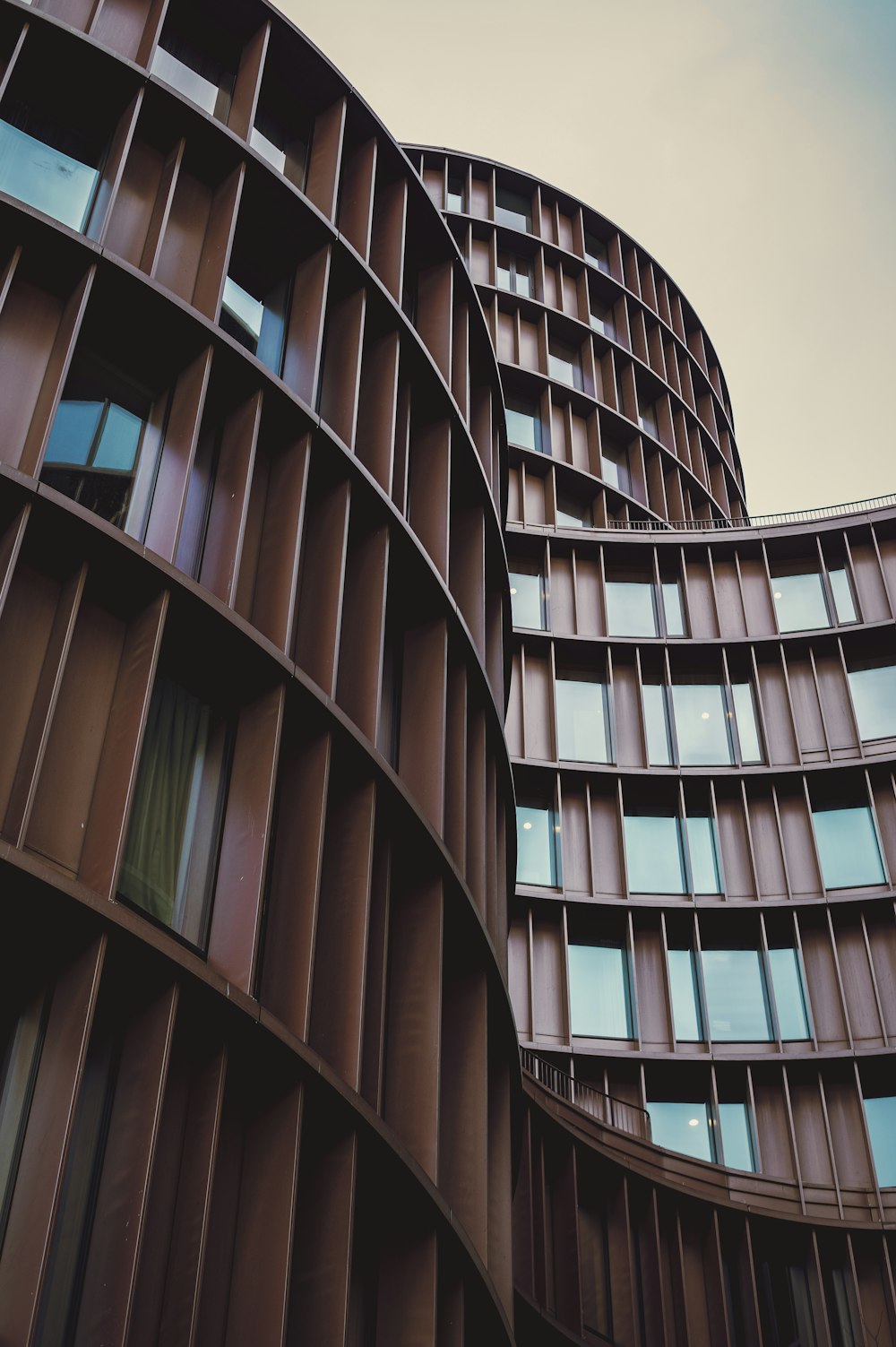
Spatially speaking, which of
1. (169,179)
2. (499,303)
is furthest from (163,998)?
(499,303)

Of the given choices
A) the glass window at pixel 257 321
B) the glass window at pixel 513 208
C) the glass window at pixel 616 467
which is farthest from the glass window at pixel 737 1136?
the glass window at pixel 513 208

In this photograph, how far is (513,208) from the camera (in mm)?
49719

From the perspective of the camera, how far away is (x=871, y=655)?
34594 mm

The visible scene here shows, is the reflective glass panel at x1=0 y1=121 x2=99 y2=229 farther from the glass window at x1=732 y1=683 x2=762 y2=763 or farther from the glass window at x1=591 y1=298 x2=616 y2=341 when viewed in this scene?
the glass window at x1=591 y1=298 x2=616 y2=341

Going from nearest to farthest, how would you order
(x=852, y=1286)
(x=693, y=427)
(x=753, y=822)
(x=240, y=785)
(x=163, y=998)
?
(x=163, y=998) → (x=240, y=785) → (x=852, y=1286) → (x=753, y=822) → (x=693, y=427)

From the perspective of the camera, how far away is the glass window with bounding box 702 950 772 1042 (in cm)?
3052

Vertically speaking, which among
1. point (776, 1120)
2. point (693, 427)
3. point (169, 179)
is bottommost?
point (776, 1120)

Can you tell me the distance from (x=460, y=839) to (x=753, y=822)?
67.2 ft

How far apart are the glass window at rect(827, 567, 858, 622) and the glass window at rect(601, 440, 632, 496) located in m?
10.3

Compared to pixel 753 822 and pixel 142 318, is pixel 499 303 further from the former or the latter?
pixel 142 318

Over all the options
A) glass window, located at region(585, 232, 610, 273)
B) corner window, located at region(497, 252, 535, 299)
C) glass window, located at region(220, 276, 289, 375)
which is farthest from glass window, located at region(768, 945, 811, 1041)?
glass window, located at region(585, 232, 610, 273)

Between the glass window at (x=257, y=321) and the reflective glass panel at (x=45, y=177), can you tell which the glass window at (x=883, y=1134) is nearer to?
the glass window at (x=257, y=321)

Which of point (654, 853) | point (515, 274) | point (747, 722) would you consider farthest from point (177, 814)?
point (515, 274)

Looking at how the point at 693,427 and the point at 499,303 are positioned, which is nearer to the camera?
the point at 499,303
